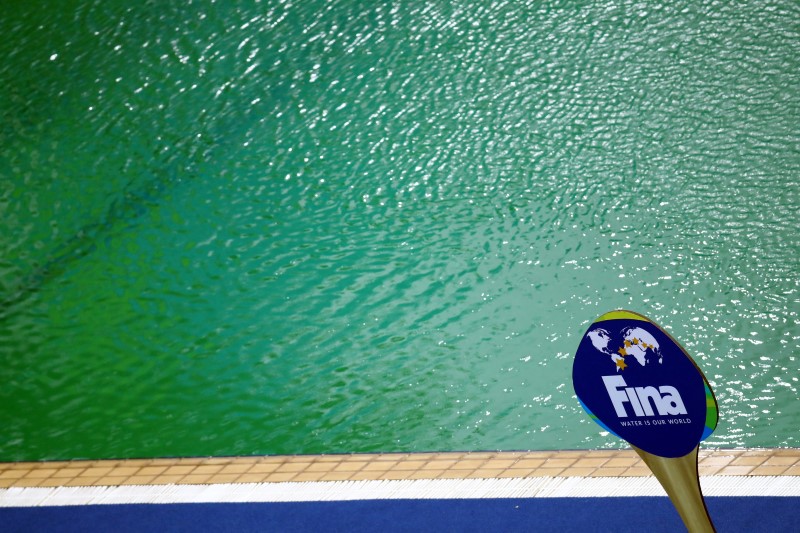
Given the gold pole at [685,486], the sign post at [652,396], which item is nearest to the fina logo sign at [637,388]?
the sign post at [652,396]

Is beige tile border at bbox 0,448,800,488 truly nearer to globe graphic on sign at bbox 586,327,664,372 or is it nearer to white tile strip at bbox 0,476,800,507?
white tile strip at bbox 0,476,800,507

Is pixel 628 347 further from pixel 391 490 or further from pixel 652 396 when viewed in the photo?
pixel 391 490

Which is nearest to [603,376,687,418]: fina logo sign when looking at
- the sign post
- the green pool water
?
the sign post

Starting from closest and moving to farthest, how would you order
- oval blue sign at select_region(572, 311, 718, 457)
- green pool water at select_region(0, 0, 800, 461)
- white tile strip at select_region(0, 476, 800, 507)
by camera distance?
oval blue sign at select_region(572, 311, 718, 457) → white tile strip at select_region(0, 476, 800, 507) → green pool water at select_region(0, 0, 800, 461)

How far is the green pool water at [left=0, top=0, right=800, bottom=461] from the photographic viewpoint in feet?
9.00

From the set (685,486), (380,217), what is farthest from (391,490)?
(380,217)

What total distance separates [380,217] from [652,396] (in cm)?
208

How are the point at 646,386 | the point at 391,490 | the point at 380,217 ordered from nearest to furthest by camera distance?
1. the point at 646,386
2. the point at 391,490
3. the point at 380,217

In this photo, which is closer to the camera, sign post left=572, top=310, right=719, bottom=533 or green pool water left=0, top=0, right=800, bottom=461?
sign post left=572, top=310, right=719, bottom=533

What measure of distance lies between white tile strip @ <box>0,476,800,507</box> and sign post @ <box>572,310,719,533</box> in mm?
865

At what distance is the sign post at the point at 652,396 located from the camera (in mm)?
1444

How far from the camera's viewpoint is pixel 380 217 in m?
3.42

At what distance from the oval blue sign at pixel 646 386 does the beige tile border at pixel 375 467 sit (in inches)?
38.4

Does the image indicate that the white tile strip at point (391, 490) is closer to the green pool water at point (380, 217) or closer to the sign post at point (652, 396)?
the green pool water at point (380, 217)
